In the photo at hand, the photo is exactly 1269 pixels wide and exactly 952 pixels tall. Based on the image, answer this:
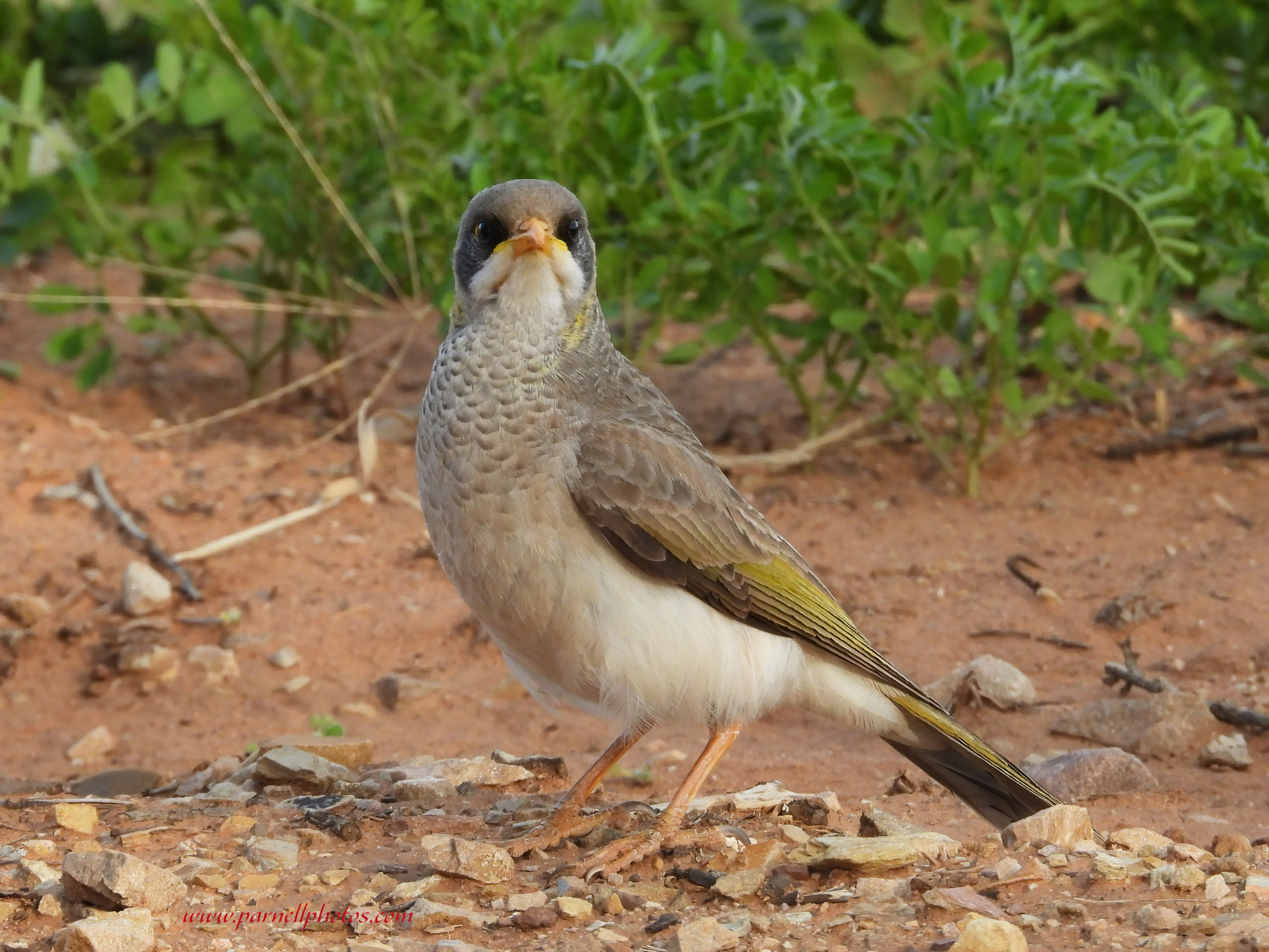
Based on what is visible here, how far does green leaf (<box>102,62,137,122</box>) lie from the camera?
827 cm

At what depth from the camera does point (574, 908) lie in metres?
4.14

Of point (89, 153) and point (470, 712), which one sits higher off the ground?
point (89, 153)

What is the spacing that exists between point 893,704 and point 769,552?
0.60 m

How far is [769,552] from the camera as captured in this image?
5141 millimetres

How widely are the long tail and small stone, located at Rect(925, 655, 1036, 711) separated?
810 millimetres

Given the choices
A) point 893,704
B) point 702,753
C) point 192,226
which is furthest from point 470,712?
point 192,226

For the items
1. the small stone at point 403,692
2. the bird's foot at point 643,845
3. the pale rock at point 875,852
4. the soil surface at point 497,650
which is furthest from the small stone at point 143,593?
the pale rock at point 875,852

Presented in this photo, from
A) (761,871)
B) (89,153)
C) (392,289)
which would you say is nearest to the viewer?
(761,871)

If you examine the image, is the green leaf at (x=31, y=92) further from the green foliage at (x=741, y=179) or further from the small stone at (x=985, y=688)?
the small stone at (x=985, y=688)

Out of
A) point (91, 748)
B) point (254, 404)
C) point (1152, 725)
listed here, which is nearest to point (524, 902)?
point (1152, 725)

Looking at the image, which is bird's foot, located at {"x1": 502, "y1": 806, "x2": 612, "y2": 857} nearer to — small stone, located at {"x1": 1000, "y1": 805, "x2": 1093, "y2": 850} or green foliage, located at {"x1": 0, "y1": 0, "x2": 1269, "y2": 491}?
small stone, located at {"x1": 1000, "y1": 805, "x2": 1093, "y2": 850}

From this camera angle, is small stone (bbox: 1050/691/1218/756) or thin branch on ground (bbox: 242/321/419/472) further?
thin branch on ground (bbox: 242/321/419/472)

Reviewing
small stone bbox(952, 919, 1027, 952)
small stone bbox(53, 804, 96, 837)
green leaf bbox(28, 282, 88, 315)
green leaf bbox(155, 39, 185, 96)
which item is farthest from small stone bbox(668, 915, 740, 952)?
green leaf bbox(155, 39, 185, 96)

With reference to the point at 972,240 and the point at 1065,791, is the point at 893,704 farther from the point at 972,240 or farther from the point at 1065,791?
the point at 972,240
